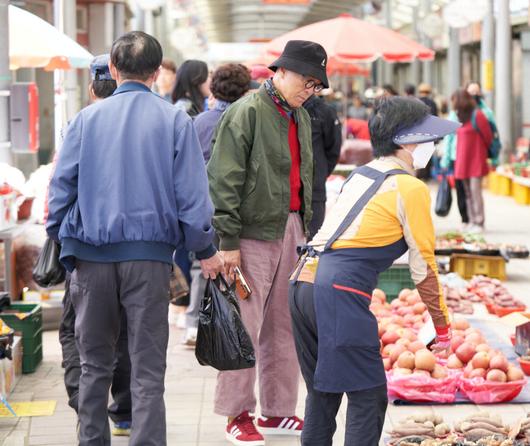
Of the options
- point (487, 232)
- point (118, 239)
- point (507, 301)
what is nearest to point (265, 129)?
point (118, 239)

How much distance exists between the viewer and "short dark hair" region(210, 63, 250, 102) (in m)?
6.63

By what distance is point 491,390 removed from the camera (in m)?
6.46

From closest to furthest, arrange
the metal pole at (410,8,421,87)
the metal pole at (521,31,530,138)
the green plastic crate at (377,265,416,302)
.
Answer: the green plastic crate at (377,265,416,302)
the metal pole at (521,31,530,138)
the metal pole at (410,8,421,87)

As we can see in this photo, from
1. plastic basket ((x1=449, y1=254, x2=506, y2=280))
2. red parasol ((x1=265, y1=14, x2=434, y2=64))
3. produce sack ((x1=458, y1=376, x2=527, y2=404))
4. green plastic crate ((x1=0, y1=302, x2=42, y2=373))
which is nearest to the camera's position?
produce sack ((x1=458, y1=376, x2=527, y2=404))

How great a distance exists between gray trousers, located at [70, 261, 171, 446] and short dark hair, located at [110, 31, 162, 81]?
2.50 feet

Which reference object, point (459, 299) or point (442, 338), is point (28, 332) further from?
point (459, 299)

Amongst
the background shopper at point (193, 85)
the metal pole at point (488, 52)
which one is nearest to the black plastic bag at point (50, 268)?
the background shopper at point (193, 85)

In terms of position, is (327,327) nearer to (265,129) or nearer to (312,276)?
(312,276)

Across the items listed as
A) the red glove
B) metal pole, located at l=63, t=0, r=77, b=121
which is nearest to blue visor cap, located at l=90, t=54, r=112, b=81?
the red glove

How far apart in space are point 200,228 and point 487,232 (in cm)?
1124

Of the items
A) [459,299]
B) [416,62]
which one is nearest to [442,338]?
[459,299]

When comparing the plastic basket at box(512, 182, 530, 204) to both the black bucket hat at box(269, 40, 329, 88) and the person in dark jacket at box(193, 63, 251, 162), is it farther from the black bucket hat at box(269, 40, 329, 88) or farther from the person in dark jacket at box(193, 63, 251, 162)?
the black bucket hat at box(269, 40, 329, 88)

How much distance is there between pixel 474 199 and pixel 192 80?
22.9 ft

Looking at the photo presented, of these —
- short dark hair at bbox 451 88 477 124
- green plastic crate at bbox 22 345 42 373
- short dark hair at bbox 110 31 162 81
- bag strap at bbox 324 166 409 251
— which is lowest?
green plastic crate at bbox 22 345 42 373
